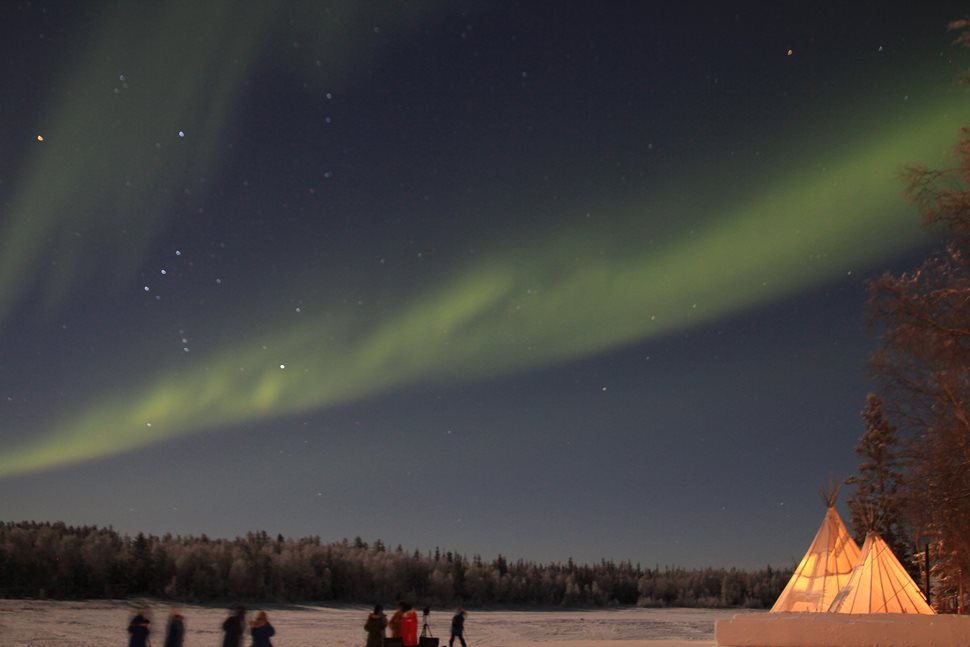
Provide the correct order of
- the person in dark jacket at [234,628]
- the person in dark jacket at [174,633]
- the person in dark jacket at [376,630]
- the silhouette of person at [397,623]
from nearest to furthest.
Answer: the person in dark jacket at [174,633]
the person in dark jacket at [234,628]
the person in dark jacket at [376,630]
the silhouette of person at [397,623]

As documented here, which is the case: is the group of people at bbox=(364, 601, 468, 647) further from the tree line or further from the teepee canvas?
the tree line

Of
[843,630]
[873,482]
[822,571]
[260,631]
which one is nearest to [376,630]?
[260,631]

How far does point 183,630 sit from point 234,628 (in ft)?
2.74

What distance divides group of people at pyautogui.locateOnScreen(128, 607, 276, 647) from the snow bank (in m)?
10.3

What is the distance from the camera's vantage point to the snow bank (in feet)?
55.7

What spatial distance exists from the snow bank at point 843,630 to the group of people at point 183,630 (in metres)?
10.3

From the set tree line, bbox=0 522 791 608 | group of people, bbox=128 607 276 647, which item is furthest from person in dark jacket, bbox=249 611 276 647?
tree line, bbox=0 522 791 608

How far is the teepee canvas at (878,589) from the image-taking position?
26281 millimetres

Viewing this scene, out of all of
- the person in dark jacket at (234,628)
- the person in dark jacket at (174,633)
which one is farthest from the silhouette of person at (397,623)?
the person in dark jacket at (174,633)

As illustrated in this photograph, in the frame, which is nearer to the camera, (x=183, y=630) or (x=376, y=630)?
(x=183, y=630)

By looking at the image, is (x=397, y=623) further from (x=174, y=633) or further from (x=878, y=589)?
(x=878, y=589)

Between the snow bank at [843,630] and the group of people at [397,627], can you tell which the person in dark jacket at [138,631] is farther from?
the snow bank at [843,630]

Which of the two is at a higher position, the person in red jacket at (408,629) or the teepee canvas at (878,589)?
the teepee canvas at (878,589)

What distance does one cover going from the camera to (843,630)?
59.8 feet
